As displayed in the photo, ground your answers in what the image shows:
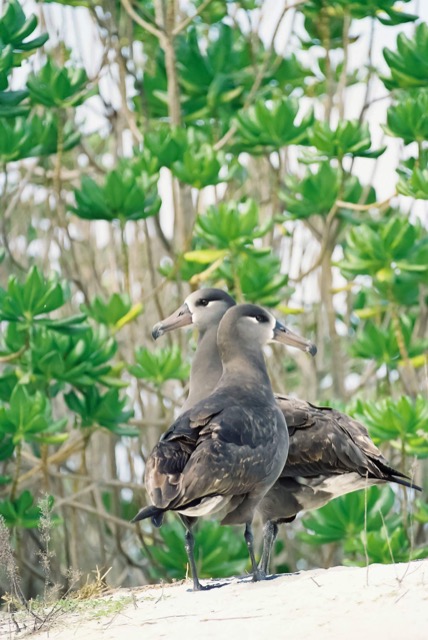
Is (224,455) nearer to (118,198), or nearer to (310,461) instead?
(310,461)

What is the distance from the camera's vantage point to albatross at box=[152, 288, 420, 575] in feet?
17.3

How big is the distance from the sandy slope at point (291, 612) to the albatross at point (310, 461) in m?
0.76

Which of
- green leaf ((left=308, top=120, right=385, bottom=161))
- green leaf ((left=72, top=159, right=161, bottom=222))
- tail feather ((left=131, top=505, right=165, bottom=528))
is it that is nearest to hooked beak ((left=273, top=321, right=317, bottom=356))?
tail feather ((left=131, top=505, right=165, bottom=528))

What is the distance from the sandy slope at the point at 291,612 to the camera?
3621mm

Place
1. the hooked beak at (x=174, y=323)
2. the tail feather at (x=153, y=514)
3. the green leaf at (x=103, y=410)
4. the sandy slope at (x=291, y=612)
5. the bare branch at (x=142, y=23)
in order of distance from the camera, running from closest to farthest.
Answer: the sandy slope at (x=291, y=612) → the tail feather at (x=153, y=514) → the hooked beak at (x=174, y=323) → the green leaf at (x=103, y=410) → the bare branch at (x=142, y=23)

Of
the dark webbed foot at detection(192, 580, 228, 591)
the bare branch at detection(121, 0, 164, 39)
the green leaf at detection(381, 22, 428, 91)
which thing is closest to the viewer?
the dark webbed foot at detection(192, 580, 228, 591)

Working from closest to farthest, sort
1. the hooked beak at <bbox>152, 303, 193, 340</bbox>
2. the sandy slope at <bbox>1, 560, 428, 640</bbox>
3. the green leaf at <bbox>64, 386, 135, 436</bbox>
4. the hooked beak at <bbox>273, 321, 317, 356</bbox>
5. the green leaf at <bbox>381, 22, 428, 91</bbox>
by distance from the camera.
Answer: the sandy slope at <bbox>1, 560, 428, 640</bbox> < the hooked beak at <bbox>273, 321, 317, 356</bbox> < the hooked beak at <bbox>152, 303, 193, 340</bbox> < the green leaf at <bbox>64, 386, 135, 436</bbox> < the green leaf at <bbox>381, 22, 428, 91</bbox>

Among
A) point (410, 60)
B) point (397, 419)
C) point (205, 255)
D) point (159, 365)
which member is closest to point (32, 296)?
point (159, 365)

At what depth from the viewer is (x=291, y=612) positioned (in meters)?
3.83

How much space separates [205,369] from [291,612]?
180 cm

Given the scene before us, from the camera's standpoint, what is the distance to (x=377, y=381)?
27.5ft

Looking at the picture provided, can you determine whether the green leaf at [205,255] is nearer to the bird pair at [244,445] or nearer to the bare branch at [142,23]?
the bird pair at [244,445]

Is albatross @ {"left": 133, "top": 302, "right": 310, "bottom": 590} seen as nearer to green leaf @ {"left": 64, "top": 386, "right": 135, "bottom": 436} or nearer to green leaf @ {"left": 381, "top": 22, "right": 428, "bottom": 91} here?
green leaf @ {"left": 64, "top": 386, "right": 135, "bottom": 436}

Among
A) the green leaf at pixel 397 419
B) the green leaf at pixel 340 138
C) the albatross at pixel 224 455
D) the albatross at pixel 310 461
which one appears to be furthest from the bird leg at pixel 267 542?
the green leaf at pixel 340 138
